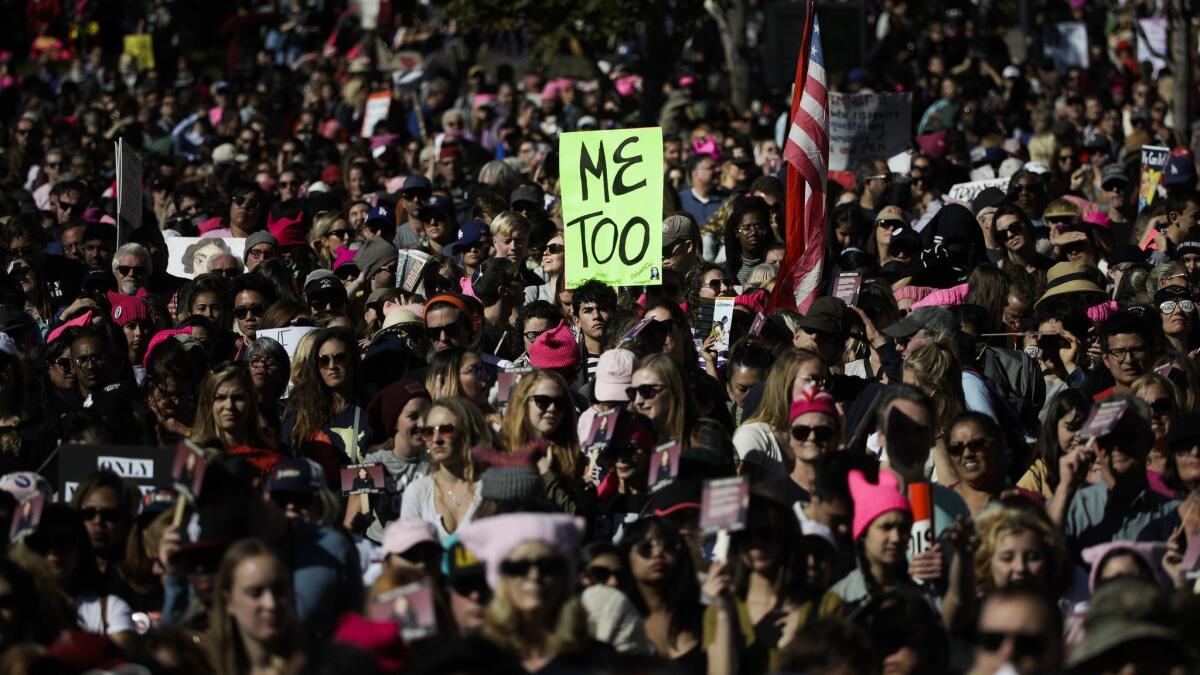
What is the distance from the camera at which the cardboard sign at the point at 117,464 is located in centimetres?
773

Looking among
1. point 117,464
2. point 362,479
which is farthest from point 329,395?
point 117,464

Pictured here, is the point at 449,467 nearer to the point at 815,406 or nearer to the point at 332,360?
the point at 815,406

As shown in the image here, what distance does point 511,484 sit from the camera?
7488 millimetres

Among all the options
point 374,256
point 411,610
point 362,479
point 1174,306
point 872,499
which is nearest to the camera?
point 411,610

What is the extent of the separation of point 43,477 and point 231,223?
6295mm

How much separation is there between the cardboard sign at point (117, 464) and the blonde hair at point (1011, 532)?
9.26 ft

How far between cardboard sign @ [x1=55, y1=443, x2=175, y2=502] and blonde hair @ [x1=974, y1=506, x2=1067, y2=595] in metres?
2.82

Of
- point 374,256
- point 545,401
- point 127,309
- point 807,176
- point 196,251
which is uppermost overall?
point 807,176

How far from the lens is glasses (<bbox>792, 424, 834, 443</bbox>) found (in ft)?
26.2

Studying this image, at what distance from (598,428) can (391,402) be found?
1.15 m

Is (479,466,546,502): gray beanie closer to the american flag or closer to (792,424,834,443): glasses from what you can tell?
(792,424,834,443): glasses

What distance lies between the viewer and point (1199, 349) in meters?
10.6

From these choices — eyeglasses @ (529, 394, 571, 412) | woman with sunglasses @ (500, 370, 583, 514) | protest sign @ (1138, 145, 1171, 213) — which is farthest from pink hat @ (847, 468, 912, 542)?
protest sign @ (1138, 145, 1171, 213)

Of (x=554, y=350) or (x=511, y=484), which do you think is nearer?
(x=511, y=484)
